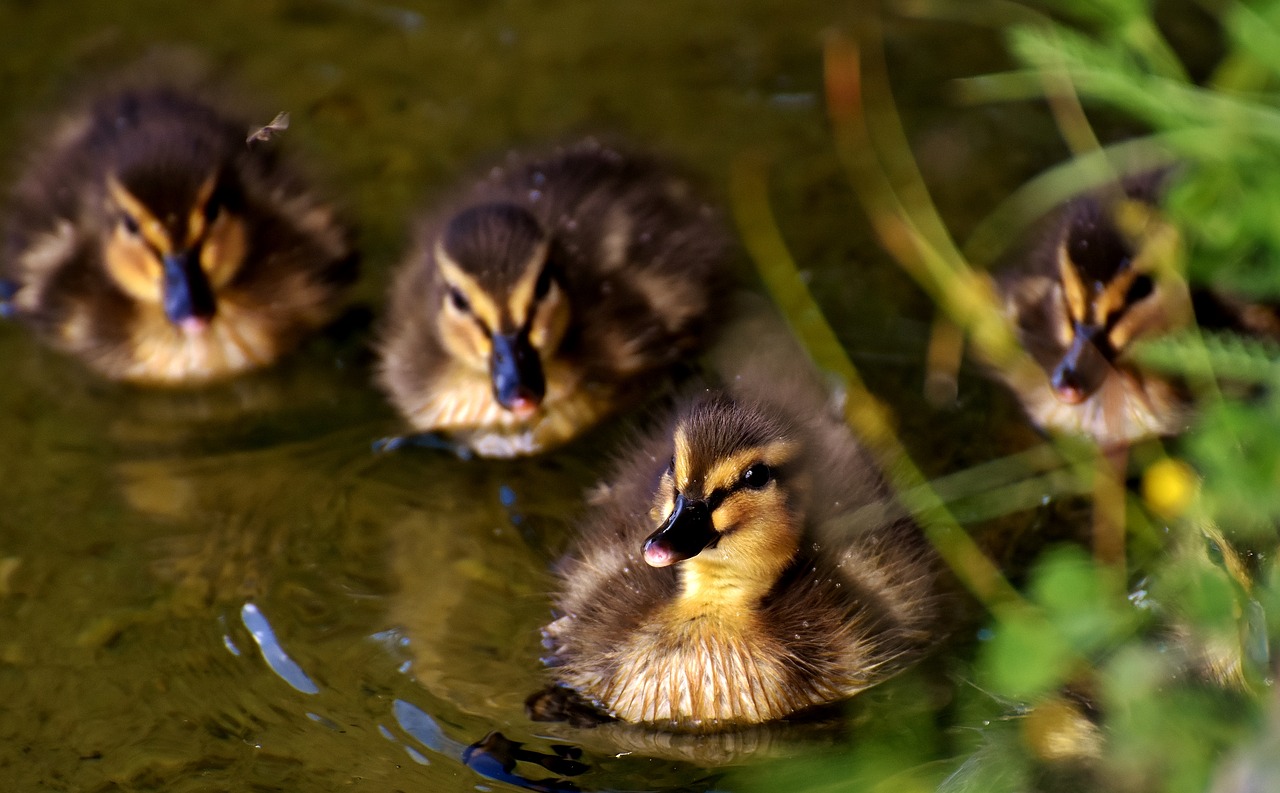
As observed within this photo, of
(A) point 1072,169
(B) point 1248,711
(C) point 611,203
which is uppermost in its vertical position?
(B) point 1248,711

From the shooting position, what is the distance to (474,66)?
437 centimetres

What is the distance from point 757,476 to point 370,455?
1.07m

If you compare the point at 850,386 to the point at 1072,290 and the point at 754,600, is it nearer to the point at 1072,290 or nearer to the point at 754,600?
the point at 1072,290

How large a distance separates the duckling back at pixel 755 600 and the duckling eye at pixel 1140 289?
2.51 feet

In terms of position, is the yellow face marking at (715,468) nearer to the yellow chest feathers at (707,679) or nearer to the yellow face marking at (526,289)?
the yellow chest feathers at (707,679)

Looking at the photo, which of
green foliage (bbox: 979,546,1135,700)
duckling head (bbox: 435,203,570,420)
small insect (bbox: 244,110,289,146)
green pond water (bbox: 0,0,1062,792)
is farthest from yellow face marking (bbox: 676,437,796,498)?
small insect (bbox: 244,110,289,146)

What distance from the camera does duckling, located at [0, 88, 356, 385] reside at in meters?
3.43

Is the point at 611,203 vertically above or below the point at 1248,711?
below

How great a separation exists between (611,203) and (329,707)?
131 cm

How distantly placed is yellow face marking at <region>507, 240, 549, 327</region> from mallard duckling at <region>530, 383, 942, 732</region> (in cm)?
55

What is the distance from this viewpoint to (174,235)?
3.40 metres

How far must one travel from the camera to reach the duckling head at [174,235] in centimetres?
336

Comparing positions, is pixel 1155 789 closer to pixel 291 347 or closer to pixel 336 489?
pixel 336 489

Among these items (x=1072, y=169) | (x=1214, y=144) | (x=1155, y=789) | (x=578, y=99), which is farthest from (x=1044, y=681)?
(x=578, y=99)
